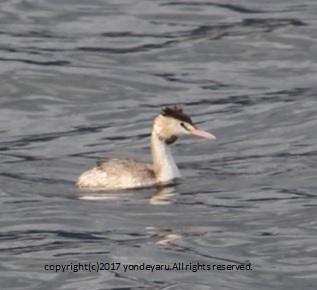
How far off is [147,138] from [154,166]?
7.96 feet

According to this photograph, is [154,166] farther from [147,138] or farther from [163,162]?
[147,138]

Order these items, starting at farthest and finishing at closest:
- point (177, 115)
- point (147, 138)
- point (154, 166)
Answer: point (147, 138)
point (154, 166)
point (177, 115)

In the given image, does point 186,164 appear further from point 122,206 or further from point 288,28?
point 288,28

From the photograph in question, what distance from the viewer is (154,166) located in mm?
18641

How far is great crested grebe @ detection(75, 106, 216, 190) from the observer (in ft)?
59.6

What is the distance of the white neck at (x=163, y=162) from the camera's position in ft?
60.7

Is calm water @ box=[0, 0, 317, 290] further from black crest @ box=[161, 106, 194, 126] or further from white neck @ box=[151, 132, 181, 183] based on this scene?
black crest @ box=[161, 106, 194, 126]

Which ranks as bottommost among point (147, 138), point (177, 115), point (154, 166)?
point (147, 138)

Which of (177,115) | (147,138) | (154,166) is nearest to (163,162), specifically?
(154,166)

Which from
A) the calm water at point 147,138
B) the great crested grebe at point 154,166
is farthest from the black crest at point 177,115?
the calm water at point 147,138

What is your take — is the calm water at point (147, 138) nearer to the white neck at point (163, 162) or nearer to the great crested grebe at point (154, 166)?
the great crested grebe at point (154, 166)

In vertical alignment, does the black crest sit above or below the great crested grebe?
above

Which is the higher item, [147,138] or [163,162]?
[163,162]

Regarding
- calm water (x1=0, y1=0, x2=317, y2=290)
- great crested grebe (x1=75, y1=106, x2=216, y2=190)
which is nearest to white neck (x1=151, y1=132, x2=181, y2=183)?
great crested grebe (x1=75, y1=106, x2=216, y2=190)
